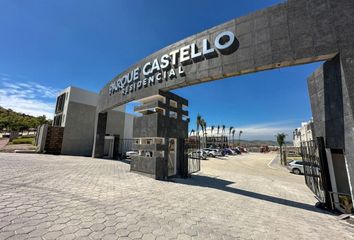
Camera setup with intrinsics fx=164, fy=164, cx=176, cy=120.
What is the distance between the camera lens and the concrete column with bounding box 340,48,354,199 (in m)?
5.15

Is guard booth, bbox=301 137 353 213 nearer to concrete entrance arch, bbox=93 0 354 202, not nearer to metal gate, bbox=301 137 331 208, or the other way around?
metal gate, bbox=301 137 331 208

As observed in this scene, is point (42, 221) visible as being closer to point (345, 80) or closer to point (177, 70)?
point (177, 70)

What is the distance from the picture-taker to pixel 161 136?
983 cm

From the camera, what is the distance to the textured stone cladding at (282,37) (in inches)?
225

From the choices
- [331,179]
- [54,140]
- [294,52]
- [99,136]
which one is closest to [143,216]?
[331,179]

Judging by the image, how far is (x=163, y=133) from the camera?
10.0 meters

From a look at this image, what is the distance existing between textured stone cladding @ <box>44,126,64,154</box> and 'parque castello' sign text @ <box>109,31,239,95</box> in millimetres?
13899

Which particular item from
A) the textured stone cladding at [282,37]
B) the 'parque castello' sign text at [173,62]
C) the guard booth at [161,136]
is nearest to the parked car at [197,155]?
the guard booth at [161,136]

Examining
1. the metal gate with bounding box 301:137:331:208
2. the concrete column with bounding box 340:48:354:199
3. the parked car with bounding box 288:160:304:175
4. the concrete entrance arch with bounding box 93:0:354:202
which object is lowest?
the parked car with bounding box 288:160:304:175

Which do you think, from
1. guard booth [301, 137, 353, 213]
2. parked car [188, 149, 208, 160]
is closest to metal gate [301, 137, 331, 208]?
guard booth [301, 137, 353, 213]

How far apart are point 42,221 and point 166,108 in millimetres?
7853

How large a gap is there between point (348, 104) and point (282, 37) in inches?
134

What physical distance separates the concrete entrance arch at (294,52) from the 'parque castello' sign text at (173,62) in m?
0.05

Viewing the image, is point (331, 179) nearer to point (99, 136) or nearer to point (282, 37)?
point (282, 37)
